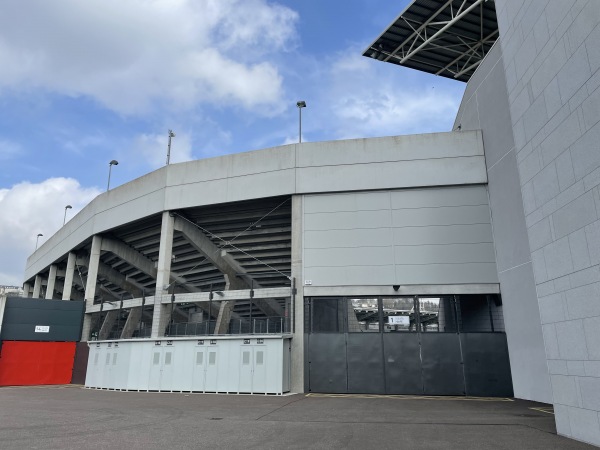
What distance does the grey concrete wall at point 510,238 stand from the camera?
1647cm

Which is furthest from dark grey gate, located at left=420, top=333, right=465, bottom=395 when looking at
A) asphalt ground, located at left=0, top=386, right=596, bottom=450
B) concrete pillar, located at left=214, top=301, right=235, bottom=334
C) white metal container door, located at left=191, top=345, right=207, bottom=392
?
concrete pillar, located at left=214, top=301, right=235, bottom=334

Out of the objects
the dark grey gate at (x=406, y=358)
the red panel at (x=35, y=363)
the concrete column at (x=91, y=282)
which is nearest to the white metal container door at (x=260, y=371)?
the dark grey gate at (x=406, y=358)

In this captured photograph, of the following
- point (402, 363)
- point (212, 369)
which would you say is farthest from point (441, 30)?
point (212, 369)

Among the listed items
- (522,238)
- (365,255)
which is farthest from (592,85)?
(365,255)

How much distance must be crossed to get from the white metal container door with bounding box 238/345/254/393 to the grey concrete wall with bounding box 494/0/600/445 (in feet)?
41.0

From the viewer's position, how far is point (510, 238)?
715 inches

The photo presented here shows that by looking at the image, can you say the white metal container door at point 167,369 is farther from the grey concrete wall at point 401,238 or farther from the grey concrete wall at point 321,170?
the grey concrete wall at point 321,170

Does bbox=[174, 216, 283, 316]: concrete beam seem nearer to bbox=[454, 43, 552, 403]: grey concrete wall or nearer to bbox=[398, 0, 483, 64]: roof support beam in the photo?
bbox=[454, 43, 552, 403]: grey concrete wall

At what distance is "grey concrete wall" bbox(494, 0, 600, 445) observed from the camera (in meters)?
7.85

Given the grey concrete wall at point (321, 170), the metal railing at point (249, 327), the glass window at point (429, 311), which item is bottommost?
the metal railing at point (249, 327)

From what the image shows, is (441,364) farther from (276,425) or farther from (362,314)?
(276,425)

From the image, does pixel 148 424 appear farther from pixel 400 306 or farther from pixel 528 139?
pixel 400 306

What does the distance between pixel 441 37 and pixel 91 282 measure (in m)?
28.3

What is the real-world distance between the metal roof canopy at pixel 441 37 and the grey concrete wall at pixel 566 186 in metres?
17.2
